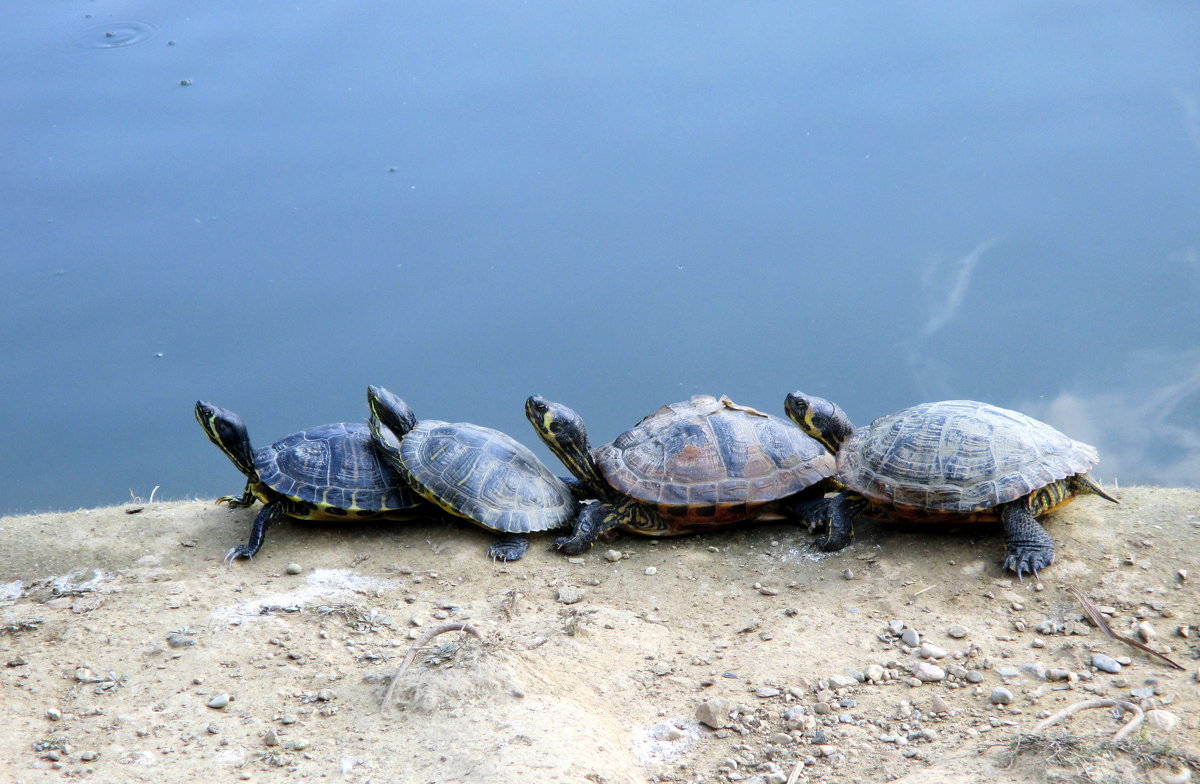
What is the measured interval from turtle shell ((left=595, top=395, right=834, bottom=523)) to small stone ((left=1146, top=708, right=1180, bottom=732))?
2.50 metres

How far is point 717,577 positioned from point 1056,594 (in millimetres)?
1725

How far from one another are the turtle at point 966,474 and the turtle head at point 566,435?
145cm

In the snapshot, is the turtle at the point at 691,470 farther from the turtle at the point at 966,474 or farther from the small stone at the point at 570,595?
the small stone at the point at 570,595

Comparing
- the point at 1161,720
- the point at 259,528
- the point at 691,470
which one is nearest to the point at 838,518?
the point at 691,470

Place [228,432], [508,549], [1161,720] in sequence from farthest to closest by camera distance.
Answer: [228,432], [508,549], [1161,720]

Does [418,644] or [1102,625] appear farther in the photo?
[1102,625]

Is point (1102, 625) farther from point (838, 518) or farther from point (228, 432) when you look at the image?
point (228, 432)

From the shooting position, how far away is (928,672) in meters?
4.39

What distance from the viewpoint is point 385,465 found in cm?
633

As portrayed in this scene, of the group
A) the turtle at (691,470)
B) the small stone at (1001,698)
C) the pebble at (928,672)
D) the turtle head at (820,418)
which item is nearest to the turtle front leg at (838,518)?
the turtle at (691,470)

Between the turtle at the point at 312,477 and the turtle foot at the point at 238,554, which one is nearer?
the turtle foot at the point at 238,554

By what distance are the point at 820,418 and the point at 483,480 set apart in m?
2.12

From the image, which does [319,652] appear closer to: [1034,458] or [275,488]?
[275,488]

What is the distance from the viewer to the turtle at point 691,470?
592cm
